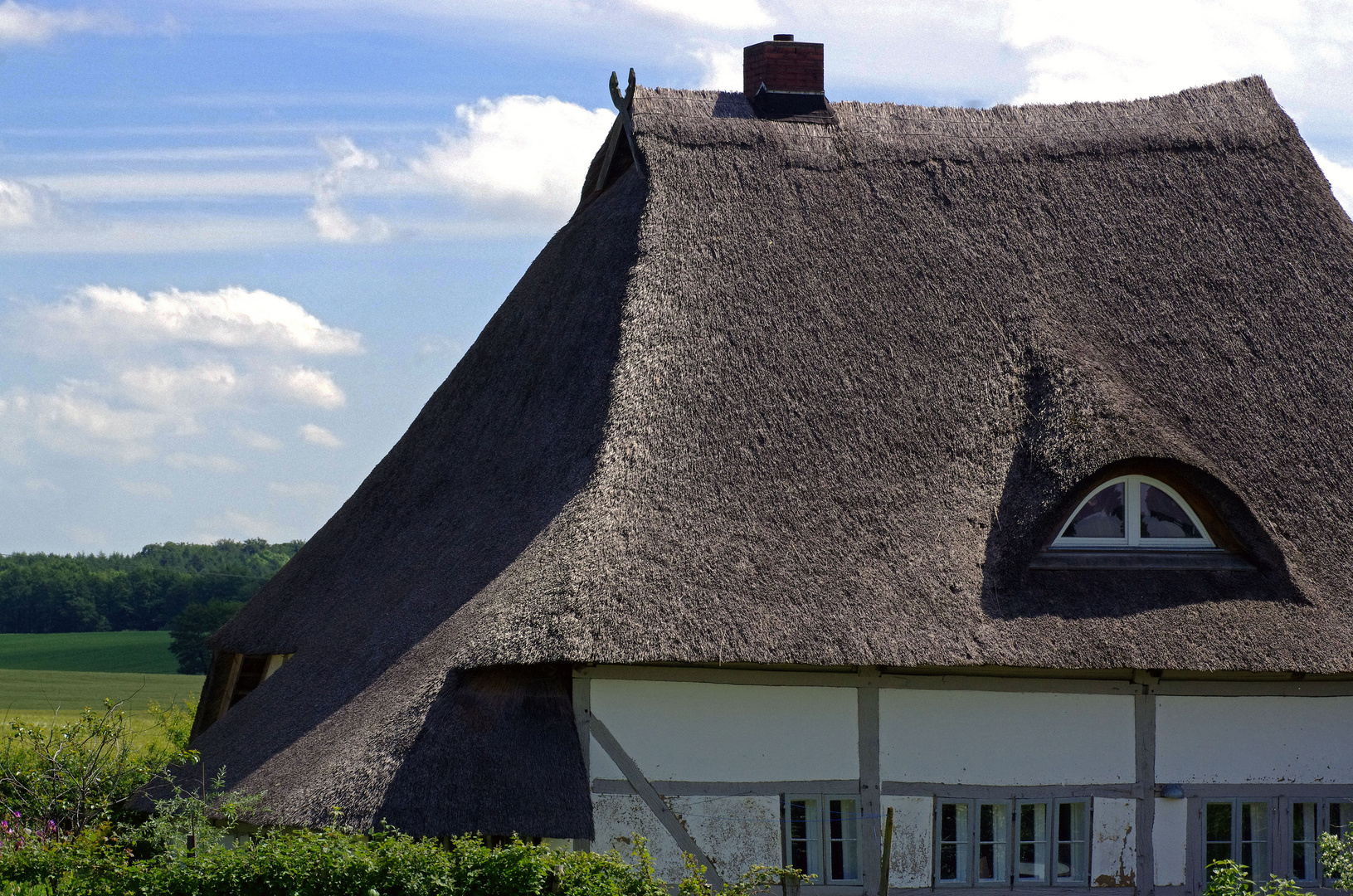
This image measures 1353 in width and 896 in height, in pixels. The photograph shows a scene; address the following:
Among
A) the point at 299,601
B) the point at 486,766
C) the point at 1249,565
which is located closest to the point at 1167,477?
the point at 1249,565

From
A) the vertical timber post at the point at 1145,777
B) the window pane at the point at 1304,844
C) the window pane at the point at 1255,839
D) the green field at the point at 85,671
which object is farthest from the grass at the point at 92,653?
the window pane at the point at 1304,844

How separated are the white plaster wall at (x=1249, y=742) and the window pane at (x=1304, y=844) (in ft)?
0.98

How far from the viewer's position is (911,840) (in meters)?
9.49

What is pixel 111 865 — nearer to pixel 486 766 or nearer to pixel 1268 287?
pixel 486 766

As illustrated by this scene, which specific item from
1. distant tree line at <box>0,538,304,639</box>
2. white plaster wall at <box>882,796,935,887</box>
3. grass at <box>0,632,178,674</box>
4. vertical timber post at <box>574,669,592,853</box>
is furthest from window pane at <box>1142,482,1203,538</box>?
distant tree line at <box>0,538,304,639</box>

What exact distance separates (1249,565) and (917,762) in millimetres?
3251

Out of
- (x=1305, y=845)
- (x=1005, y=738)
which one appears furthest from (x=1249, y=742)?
(x=1005, y=738)

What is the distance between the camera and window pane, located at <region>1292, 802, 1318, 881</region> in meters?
9.88

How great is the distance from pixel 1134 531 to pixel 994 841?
2.84m

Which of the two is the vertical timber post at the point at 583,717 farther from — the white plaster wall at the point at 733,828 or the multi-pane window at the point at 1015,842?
the multi-pane window at the point at 1015,842

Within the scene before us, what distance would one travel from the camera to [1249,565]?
397 inches

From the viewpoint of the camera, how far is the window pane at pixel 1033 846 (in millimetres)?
9656

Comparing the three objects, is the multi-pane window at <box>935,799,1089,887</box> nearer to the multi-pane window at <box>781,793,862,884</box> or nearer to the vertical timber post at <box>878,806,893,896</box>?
the multi-pane window at <box>781,793,862,884</box>

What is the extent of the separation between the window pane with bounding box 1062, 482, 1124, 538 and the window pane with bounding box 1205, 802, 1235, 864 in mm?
2274
